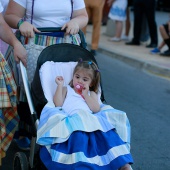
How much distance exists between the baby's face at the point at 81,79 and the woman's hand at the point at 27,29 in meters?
0.49

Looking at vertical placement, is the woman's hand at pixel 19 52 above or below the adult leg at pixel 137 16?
above

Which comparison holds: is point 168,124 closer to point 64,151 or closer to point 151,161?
point 151,161

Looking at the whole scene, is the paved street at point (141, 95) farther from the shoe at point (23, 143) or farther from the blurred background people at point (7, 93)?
the blurred background people at point (7, 93)

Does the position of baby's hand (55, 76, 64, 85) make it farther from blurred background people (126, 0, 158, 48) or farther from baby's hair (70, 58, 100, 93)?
blurred background people (126, 0, 158, 48)

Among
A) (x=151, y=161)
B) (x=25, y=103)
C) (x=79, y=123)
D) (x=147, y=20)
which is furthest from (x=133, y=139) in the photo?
(x=147, y=20)

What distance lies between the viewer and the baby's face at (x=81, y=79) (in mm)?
3793

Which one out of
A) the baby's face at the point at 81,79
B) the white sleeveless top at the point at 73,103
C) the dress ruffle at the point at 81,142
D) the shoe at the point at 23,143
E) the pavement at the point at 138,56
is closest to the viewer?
the dress ruffle at the point at 81,142

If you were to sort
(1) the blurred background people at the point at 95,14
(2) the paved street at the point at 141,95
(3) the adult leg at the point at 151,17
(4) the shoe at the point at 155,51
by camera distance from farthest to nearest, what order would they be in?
(3) the adult leg at the point at 151,17 → (4) the shoe at the point at 155,51 → (1) the blurred background people at the point at 95,14 → (2) the paved street at the point at 141,95

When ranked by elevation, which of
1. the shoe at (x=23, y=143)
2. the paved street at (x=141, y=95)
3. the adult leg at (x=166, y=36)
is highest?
the adult leg at (x=166, y=36)

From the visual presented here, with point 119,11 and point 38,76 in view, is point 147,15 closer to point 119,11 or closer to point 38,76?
point 119,11

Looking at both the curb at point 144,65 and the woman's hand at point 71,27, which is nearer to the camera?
the woman's hand at point 71,27

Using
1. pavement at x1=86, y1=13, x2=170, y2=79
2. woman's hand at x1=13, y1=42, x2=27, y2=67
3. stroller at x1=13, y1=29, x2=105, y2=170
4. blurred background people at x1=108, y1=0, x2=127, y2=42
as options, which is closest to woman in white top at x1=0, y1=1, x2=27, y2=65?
woman's hand at x1=13, y1=42, x2=27, y2=67

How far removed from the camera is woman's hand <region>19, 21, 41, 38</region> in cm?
383

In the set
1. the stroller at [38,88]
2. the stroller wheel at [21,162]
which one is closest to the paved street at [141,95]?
the stroller wheel at [21,162]
